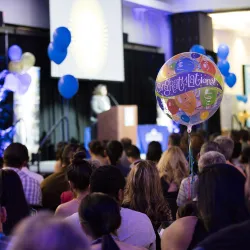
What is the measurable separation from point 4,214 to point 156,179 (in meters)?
1.47

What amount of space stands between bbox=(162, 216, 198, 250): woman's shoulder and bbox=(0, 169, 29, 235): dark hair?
0.73 metres

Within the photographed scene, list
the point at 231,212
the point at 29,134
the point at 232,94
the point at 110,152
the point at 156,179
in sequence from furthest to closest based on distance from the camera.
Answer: the point at 232,94 < the point at 29,134 < the point at 110,152 < the point at 156,179 < the point at 231,212

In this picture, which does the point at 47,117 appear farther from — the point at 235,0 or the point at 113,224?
the point at 113,224

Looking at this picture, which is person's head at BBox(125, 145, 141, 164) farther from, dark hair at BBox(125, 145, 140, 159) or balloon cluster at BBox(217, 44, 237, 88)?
balloon cluster at BBox(217, 44, 237, 88)

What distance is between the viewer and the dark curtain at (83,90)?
11.8 meters

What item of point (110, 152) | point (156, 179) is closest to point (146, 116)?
point (110, 152)

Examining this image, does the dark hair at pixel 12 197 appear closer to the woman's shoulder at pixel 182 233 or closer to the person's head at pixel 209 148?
the woman's shoulder at pixel 182 233

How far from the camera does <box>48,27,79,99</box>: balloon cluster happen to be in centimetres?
934

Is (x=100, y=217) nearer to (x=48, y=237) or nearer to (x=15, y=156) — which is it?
(x=48, y=237)

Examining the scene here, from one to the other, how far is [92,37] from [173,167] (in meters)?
7.06

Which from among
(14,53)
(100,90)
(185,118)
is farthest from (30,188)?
(100,90)

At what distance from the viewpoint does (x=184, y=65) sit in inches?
191

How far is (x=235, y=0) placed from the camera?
46.8 ft

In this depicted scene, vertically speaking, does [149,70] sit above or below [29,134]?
above
